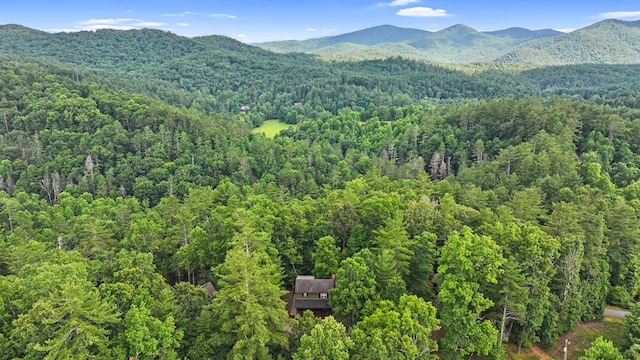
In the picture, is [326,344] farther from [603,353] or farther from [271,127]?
[271,127]

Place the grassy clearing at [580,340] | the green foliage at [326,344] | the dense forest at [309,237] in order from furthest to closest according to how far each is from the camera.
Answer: the grassy clearing at [580,340]
the dense forest at [309,237]
the green foliage at [326,344]

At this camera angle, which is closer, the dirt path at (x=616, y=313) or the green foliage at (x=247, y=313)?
the green foliage at (x=247, y=313)

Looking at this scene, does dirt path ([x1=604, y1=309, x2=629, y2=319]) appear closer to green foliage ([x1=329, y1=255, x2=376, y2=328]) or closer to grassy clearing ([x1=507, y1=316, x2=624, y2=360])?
grassy clearing ([x1=507, y1=316, x2=624, y2=360])

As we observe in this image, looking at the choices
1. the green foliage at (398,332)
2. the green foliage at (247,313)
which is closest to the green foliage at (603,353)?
the green foliage at (398,332)

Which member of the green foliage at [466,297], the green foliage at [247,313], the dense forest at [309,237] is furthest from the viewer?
the green foliage at [466,297]

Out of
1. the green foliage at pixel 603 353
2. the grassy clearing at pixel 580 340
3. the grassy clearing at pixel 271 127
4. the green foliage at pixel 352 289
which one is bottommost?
the grassy clearing at pixel 580 340

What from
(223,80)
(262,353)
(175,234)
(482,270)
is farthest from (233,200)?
(223,80)

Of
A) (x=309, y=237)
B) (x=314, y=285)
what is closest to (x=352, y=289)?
(x=314, y=285)

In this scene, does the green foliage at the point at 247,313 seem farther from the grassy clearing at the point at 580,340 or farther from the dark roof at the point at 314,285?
the grassy clearing at the point at 580,340
